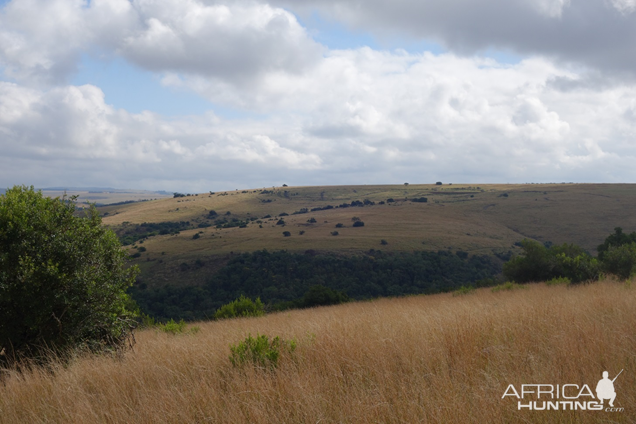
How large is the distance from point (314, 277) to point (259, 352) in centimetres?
5392

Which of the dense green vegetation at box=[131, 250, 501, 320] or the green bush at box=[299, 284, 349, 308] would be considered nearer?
the green bush at box=[299, 284, 349, 308]

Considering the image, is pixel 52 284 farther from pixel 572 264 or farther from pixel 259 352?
pixel 572 264

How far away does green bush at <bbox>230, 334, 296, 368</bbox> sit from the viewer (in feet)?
17.9

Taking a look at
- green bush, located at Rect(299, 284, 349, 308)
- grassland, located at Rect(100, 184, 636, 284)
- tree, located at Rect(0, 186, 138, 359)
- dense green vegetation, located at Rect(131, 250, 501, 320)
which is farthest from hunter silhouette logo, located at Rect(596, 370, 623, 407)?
grassland, located at Rect(100, 184, 636, 284)

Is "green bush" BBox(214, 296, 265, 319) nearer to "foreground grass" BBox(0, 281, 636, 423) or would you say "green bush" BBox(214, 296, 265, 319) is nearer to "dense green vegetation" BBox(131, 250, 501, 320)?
"foreground grass" BBox(0, 281, 636, 423)

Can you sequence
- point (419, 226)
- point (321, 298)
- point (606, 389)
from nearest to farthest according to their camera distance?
point (606, 389) → point (321, 298) → point (419, 226)

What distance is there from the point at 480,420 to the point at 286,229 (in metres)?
84.7

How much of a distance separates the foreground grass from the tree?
1383 millimetres

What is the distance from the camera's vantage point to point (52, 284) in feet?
23.6

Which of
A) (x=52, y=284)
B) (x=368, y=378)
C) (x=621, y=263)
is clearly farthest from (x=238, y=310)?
(x=621, y=263)

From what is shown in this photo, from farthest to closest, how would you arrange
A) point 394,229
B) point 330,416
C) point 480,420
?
1. point 394,229
2. point 330,416
3. point 480,420

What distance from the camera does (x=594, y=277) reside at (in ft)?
70.1

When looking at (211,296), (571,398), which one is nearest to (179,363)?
(571,398)

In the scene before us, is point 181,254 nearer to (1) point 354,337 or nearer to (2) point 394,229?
(2) point 394,229
